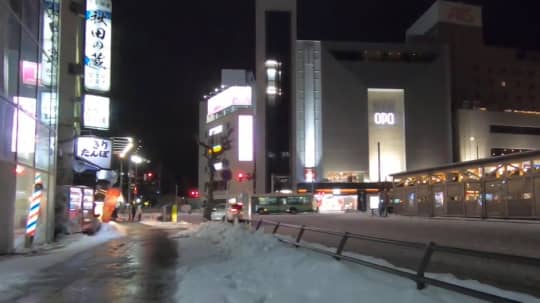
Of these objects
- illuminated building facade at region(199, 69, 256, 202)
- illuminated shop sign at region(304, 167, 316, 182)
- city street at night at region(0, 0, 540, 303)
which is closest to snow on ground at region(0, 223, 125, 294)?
city street at night at region(0, 0, 540, 303)

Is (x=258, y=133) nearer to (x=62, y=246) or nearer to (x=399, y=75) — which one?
(x=399, y=75)

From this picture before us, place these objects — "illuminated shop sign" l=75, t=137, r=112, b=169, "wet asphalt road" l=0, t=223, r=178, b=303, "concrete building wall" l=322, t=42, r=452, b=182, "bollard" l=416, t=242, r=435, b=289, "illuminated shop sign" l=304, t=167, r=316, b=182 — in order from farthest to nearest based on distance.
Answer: "concrete building wall" l=322, t=42, r=452, b=182, "illuminated shop sign" l=304, t=167, r=316, b=182, "illuminated shop sign" l=75, t=137, r=112, b=169, "wet asphalt road" l=0, t=223, r=178, b=303, "bollard" l=416, t=242, r=435, b=289

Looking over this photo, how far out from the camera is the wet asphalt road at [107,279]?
31.2 feet

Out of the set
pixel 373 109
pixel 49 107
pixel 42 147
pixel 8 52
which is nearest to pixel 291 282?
pixel 8 52

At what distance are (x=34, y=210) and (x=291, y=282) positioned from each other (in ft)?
39.8

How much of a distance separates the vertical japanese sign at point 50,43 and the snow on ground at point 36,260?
19.2 ft

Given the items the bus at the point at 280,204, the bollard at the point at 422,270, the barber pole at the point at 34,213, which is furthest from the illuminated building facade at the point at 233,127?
the bollard at the point at 422,270

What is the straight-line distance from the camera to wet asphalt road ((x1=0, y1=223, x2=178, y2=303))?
31.2 feet

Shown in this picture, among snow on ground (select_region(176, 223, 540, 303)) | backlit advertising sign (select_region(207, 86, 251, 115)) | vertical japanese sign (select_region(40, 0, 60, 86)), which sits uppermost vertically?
backlit advertising sign (select_region(207, 86, 251, 115))

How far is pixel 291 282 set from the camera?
9297mm

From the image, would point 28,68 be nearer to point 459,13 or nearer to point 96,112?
point 96,112

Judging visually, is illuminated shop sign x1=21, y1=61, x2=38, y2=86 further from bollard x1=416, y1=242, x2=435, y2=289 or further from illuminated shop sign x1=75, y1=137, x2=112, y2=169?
bollard x1=416, y1=242, x2=435, y2=289

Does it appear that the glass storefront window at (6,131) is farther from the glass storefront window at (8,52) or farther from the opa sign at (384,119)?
the opa sign at (384,119)

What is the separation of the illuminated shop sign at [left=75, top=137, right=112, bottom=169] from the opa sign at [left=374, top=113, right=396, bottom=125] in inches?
2608
